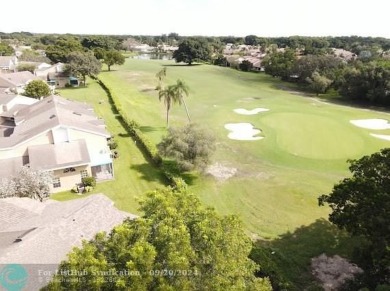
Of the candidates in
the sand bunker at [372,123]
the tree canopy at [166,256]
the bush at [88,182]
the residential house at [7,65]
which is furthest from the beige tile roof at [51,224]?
the residential house at [7,65]

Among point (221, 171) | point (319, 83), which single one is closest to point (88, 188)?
point (221, 171)

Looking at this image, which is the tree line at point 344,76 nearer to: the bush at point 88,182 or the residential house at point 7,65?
the bush at point 88,182

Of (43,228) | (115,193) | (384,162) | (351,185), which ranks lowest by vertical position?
(115,193)

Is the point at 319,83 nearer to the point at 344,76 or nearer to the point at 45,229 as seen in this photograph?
the point at 344,76

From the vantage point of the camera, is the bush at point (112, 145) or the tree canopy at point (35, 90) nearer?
the bush at point (112, 145)

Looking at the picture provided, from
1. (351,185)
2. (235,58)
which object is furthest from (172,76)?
(351,185)

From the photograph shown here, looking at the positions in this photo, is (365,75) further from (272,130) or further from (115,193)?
(115,193)
